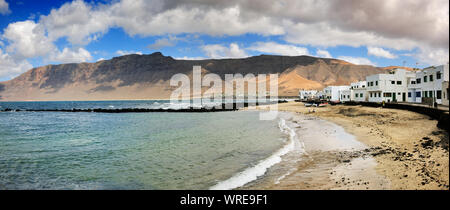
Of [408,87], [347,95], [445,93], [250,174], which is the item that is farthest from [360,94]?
[250,174]

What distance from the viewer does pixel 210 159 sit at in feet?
41.7

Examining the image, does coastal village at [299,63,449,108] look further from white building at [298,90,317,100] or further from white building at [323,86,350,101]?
white building at [298,90,317,100]

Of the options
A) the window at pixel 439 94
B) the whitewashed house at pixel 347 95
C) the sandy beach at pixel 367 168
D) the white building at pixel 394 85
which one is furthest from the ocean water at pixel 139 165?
the whitewashed house at pixel 347 95

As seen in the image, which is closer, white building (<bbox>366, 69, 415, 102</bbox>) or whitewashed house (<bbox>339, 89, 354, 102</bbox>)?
white building (<bbox>366, 69, 415, 102</bbox>)

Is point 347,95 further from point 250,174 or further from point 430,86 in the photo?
point 250,174

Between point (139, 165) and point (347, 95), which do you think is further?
point (347, 95)

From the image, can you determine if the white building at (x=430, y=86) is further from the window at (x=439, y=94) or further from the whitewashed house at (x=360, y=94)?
the whitewashed house at (x=360, y=94)

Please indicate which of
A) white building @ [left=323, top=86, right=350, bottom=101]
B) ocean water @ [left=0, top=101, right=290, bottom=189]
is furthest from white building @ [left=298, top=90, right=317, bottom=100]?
ocean water @ [left=0, top=101, right=290, bottom=189]

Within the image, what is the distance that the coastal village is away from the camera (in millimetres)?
31691

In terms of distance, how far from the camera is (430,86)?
1389 inches

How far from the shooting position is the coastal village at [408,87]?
104 feet

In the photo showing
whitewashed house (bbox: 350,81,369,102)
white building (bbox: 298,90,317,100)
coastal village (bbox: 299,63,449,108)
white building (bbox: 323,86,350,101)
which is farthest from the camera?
white building (bbox: 298,90,317,100)

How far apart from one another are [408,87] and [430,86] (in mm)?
8921
